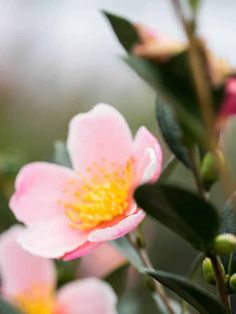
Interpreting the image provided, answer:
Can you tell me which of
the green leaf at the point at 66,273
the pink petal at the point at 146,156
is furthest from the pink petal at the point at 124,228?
the green leaf at the point at 66,273

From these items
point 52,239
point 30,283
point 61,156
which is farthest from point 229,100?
point 30,283

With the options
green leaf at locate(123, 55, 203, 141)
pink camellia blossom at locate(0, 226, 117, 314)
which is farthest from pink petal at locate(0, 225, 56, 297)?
green leaf at locate(123, 55, 203, 141)

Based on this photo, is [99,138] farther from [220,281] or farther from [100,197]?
[220,281]

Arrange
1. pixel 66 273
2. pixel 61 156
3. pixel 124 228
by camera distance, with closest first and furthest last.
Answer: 1. pixel 124 228
2. pixel 61 156
3. pixel 66 273

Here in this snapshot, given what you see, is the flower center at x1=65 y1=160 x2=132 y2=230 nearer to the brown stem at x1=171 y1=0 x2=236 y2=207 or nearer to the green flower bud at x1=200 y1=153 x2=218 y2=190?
the green flower bud at x1=200 y1=153 x2=218 y2=190

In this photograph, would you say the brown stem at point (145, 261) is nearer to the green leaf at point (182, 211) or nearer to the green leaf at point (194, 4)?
the green leaf at point (182, 211)

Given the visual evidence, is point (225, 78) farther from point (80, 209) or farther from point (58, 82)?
point (58, 82)

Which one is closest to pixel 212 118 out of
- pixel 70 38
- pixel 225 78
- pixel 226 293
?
pixel 225 78
